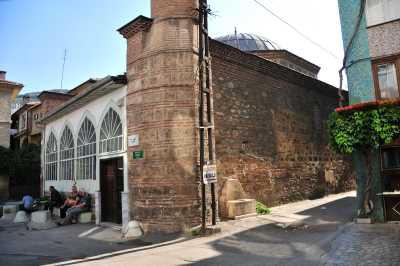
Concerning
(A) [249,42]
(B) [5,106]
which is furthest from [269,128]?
(B) [5,106]

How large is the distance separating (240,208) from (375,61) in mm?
5526

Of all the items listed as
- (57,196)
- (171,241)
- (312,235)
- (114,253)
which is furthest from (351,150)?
(57,196)

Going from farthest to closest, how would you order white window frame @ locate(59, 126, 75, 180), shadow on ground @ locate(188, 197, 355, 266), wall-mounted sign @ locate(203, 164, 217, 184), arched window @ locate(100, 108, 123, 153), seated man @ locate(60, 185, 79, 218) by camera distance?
white window frame @ locate(59, 126, 75, 180)
seated man @ locate(60, 185, 79, 218)
arched window @ locate(100, 108, 123, 153)
wall-mounted sign @ locate(203, 164, 217, 184)
shadow on ground @ locate(188, 197, 355, 266)

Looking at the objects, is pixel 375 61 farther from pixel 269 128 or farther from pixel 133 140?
pixel 133 140

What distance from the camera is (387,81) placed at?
9.00 meters

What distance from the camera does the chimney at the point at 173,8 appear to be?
9.59 meters

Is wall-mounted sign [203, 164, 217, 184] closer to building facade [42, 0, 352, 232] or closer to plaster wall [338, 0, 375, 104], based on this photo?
building facade [42, 0, 352, 232]

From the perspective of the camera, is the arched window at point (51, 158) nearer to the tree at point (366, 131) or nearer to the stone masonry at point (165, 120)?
the stone masonry at point (165, 120)

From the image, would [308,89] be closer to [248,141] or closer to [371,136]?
[248,141]

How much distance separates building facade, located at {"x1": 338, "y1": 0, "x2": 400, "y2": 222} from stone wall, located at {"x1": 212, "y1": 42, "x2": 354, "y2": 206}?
3.45 meters

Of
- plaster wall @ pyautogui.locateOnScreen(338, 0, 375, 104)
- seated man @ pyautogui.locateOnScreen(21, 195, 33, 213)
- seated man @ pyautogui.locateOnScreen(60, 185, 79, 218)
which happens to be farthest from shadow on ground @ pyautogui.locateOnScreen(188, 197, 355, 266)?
seated man @ pyautogui.locateOnScreen(21, 195, 33, 213)

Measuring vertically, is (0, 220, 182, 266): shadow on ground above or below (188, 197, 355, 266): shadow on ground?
below

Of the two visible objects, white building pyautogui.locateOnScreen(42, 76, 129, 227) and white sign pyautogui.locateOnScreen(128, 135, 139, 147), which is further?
white building pyautogui.locateOnScreen(42, 76, 129, 227)

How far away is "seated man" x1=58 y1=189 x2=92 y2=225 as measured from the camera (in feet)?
39.6
